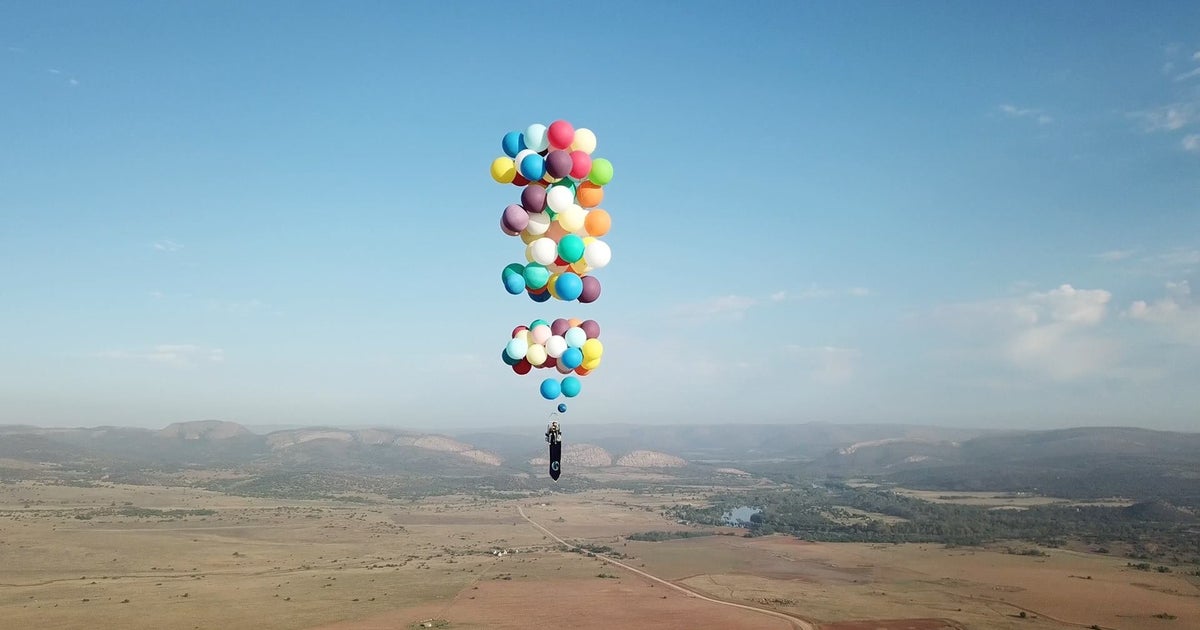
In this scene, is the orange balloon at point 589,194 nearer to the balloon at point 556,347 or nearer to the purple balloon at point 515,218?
the purple balloon at point 515,218

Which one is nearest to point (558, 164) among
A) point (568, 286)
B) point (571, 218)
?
point (571, 218)

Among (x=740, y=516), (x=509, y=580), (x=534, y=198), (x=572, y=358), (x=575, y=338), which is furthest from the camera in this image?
(x=740, y=516)

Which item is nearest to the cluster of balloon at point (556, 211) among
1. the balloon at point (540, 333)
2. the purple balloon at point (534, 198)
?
the purple balloon at point (534, 198)

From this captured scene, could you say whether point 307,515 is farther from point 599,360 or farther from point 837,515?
point 599,360

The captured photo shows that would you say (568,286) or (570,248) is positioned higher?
(570,248)

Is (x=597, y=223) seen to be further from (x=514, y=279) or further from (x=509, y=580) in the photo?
(x=509, y=580)

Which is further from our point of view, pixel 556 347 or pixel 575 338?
pixel 575 338

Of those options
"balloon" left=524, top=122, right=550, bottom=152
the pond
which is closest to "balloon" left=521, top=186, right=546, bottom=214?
"balloon" left=524, top=122, right=550, bottom=152

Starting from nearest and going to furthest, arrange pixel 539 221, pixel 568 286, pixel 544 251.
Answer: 1. pixel 544 251
2. pixel 568 286
3. pixel 539 221
